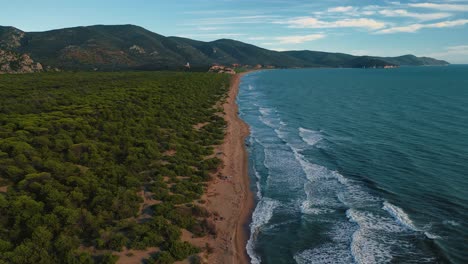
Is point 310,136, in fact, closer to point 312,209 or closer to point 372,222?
point 312,209

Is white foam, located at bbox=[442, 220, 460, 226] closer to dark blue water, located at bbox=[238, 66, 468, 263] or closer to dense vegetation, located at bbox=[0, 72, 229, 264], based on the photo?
dark blue water, located at bbox=[238, 66, 468, 263]

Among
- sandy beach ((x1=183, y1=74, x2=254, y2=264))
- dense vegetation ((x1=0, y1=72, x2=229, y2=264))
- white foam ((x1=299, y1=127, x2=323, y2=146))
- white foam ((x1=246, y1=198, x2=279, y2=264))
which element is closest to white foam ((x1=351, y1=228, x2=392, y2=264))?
white foam ((x1=246, y1=198, x2=279, y2=264))

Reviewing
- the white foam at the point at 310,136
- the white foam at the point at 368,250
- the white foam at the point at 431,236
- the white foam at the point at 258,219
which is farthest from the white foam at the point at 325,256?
the white foam at the point at 310,136

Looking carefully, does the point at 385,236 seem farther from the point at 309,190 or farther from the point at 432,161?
the point at 432,161

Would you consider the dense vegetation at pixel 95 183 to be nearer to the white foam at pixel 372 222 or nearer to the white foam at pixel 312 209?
the white foam at pixel 312 209

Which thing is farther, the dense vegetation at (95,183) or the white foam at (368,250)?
the white foam at (368,250)

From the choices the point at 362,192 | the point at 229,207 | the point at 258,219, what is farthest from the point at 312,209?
the point at 229,207

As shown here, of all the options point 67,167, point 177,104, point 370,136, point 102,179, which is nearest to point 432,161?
point 370,136
